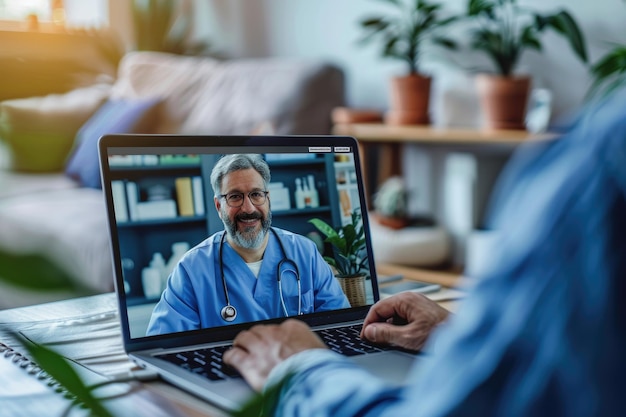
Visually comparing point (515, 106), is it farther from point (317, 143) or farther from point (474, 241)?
point (317, 143)

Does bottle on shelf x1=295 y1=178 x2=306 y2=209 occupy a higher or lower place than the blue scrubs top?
higher

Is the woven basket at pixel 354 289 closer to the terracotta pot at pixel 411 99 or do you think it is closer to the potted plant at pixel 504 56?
the potted plant at pixel 504 56

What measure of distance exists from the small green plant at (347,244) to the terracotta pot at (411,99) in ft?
6.22

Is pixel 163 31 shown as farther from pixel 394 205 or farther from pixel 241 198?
pixel 241 198

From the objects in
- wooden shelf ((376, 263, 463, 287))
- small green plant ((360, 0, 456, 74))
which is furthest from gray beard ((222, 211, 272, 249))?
small green plant ((360, 0, 456, 74))

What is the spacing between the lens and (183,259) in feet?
2.91

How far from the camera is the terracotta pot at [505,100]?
2.58 m

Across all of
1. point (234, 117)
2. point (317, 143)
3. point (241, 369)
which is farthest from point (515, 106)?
point (241, 369)

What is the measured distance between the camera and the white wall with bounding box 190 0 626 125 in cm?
262

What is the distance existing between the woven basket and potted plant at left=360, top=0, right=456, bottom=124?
1.94 m

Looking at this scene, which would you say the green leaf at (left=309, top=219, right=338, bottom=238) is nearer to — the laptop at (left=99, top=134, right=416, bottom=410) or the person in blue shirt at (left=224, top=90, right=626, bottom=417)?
the laptop at (left=99, top=134, right=416, bottom=410)

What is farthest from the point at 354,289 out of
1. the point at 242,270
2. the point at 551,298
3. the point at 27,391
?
the point at 551,298

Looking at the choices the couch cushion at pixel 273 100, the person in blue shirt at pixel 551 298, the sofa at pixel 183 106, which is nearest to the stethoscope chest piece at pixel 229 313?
the person in blue shirt at pixel 551 298

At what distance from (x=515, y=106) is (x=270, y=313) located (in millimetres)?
1896
